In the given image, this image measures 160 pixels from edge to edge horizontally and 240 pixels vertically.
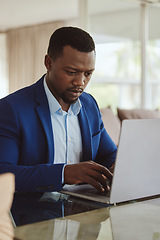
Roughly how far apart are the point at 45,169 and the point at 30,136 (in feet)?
0.69

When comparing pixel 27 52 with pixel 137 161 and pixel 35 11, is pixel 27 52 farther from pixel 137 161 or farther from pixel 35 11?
pixel 137 161

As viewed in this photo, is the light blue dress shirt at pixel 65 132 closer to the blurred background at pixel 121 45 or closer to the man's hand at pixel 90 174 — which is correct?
the man's hand at pixel 90 174

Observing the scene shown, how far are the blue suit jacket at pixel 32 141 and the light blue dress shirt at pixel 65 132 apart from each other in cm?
3

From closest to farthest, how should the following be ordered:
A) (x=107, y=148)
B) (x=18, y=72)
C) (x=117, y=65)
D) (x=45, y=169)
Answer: (x=45, y=169)
(x=107, y=148)
(x=117, y=65)
(x=18, y=72)

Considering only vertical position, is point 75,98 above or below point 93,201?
above

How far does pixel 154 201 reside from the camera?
3.94ft

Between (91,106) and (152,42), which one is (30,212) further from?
(152,42)

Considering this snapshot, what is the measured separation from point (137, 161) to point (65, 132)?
54 centimetres

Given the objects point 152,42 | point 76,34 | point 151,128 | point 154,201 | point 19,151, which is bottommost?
point 154,201

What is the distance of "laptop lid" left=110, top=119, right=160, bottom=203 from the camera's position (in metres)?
1.13

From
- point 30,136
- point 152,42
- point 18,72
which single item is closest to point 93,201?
point 30,136

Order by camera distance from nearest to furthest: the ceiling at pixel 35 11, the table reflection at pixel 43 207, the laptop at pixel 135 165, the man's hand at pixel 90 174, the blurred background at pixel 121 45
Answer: the table reflection at pixel 43 207 → the laptop at pixel 135 165 → the man's hand at pixel 90 174 → the blurred background at pixel 121 45 → the ceiling at pixel 35 11

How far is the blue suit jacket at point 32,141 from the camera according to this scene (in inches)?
52.1

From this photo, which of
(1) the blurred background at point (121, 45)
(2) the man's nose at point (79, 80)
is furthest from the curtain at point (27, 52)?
(2) the man's nose at point (79, 80)
